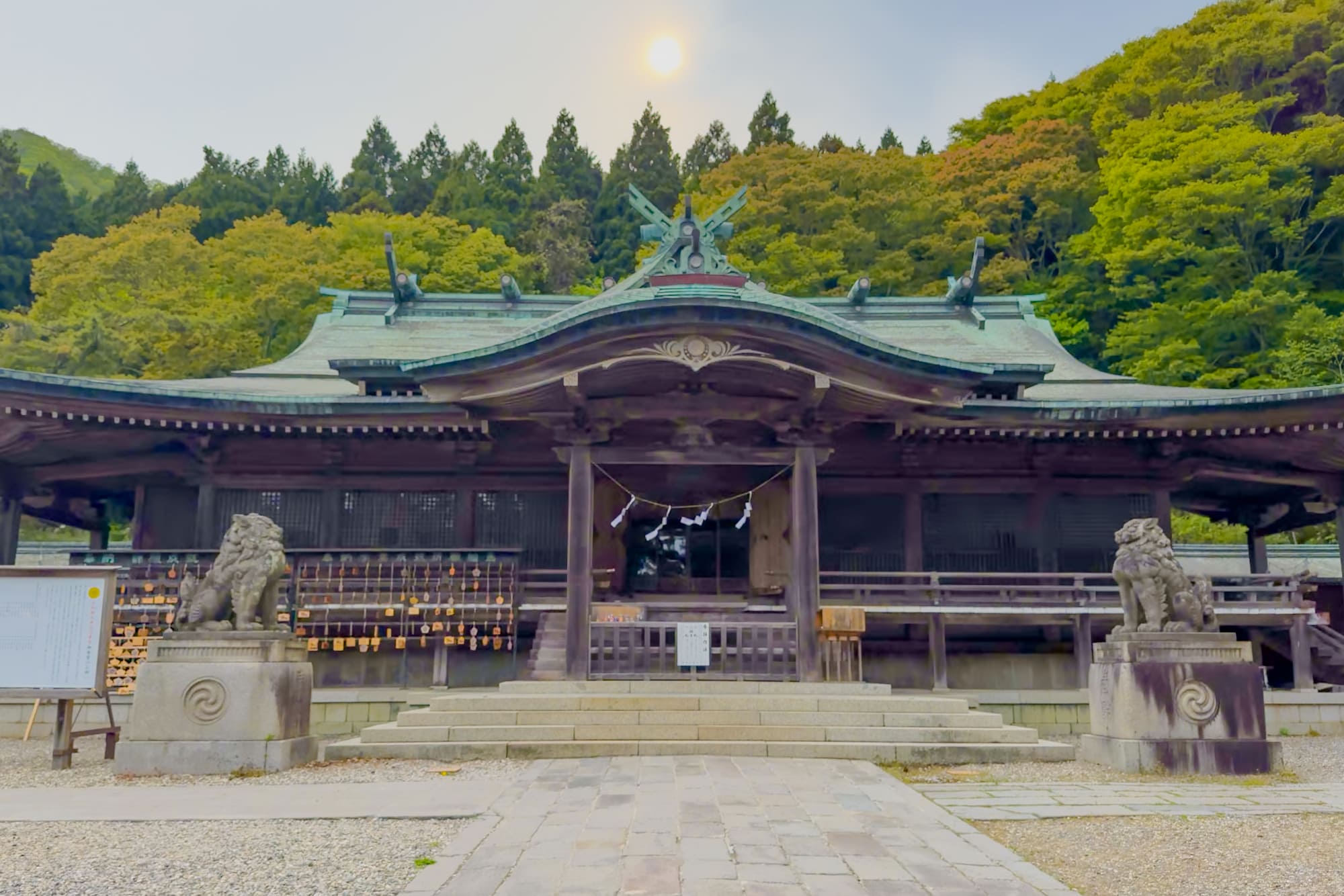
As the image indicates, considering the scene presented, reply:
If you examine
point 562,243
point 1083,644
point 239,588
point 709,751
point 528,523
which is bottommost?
point 709,751

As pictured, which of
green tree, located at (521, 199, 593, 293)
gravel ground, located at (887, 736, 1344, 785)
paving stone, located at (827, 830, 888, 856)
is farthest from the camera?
green tree, located at (521, 199, 593, 293)

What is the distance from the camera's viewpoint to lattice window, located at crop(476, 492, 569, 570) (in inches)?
575

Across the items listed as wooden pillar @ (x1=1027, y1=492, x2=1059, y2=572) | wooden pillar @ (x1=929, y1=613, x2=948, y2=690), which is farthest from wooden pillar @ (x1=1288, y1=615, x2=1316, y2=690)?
wooden pillar @ (x1=929, y1=613, x2=948, y2=690)

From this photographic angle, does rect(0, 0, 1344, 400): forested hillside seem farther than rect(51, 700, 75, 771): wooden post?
Yes

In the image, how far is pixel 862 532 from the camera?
14.9m

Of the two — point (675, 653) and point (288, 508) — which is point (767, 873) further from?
point (288, 508)

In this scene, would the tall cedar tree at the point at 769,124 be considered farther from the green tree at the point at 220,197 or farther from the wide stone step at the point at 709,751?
the wide stone step at the point at 709,751

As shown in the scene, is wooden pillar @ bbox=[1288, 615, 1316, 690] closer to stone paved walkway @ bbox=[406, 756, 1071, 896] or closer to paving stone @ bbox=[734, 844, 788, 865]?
stone paved walkway @ bbox=[406, 756, 1071, 896]

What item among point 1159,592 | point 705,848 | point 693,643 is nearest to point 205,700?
point 693,643

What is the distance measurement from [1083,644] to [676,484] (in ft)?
20.9

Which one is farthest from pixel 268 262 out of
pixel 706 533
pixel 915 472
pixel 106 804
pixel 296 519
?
pixel 106 804

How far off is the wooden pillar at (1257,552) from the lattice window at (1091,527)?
14.8ft

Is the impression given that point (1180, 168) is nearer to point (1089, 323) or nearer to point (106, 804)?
point (1089, 323)

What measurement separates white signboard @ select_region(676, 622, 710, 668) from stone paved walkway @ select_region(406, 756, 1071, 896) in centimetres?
342
